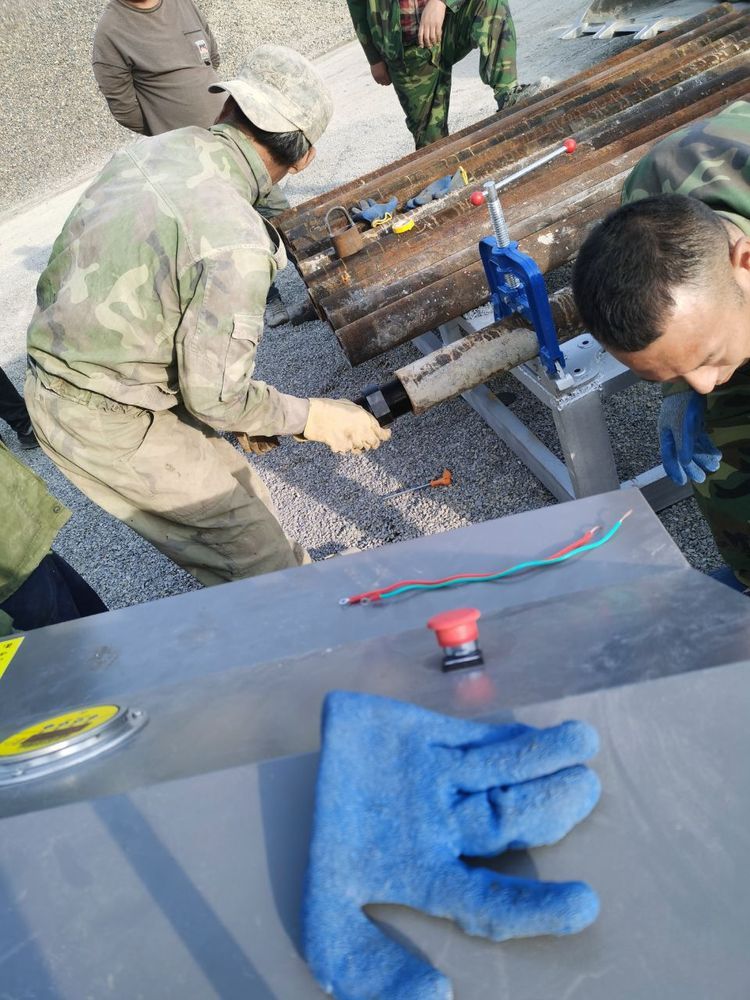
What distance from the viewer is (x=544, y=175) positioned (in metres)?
3.15

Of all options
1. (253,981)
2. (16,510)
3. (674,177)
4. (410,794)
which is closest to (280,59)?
(674,177)

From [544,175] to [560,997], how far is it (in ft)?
10.1

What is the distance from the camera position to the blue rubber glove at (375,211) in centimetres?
340

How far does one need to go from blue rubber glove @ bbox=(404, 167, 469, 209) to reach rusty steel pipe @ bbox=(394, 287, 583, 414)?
Result: 4.21 ft

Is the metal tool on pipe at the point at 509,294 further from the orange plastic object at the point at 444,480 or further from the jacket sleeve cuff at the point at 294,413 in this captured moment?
the orange plastic object at the point at 444,480

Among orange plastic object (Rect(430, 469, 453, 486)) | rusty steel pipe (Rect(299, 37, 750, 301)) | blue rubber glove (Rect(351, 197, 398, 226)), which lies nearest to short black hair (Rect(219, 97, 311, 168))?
rusty steel pipe (Rect(299, 37, 750, 301))

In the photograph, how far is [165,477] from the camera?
2578mm

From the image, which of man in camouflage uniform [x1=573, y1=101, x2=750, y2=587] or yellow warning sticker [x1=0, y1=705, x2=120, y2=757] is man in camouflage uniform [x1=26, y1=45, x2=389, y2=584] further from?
yellow warning sticker [x1=0, y1=705, x2=120, y2=757]

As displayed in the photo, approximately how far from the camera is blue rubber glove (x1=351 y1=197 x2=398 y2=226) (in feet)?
11.2

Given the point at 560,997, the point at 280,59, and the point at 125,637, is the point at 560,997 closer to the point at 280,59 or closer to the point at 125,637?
the point at 125,637

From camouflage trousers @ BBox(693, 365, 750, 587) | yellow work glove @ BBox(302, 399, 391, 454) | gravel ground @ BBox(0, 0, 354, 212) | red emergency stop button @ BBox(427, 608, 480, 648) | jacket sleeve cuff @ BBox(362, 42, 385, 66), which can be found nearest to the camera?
red emergency stop button @ BBox(427, 608, 480, 648)

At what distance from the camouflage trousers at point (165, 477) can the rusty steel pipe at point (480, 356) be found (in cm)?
77

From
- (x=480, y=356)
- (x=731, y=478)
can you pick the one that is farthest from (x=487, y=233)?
(x=731, y=478)

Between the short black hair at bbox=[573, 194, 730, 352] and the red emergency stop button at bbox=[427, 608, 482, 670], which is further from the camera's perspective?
the short black hair at bbox=[573, 194, 730, 352]
